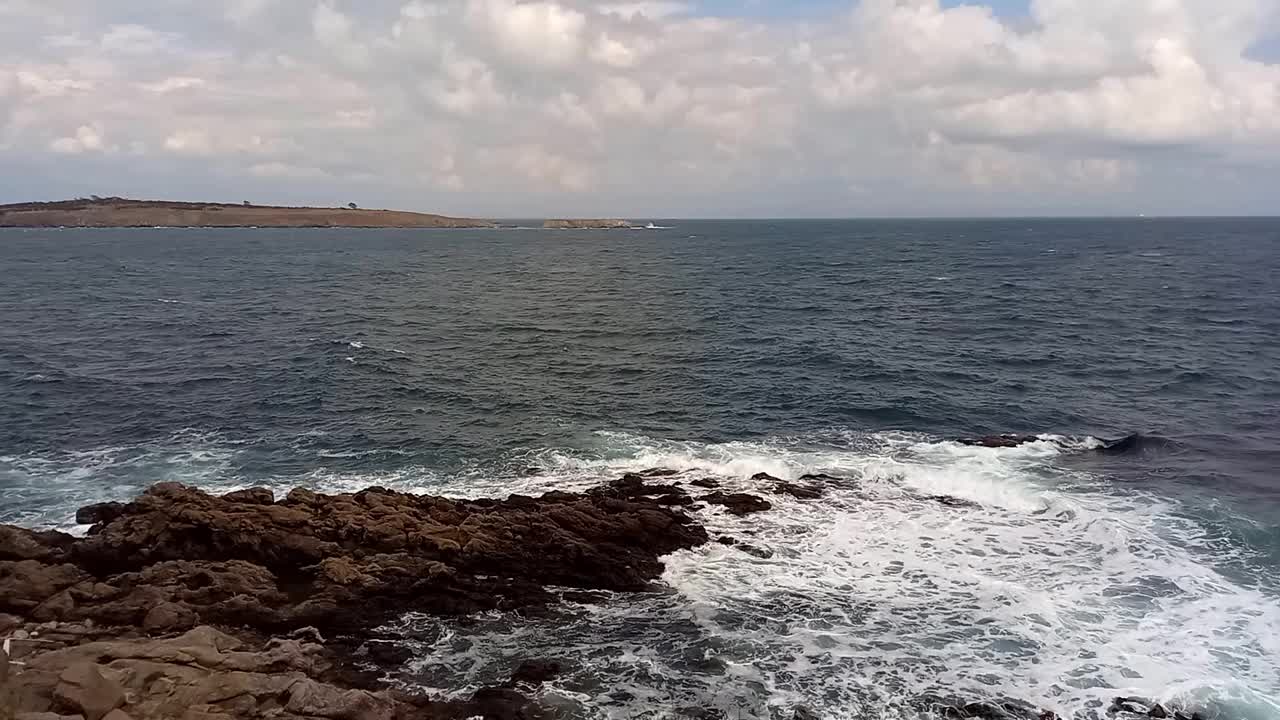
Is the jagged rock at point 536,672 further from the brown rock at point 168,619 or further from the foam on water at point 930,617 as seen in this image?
the brown rock at point 168,619

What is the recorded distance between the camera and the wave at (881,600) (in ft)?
58.2

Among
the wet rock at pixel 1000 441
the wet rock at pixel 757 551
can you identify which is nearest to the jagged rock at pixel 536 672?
the wet rock at pixel 757 551

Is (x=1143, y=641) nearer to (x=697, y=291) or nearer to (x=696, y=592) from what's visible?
(x=696, y=592)

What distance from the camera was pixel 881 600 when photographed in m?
21.5

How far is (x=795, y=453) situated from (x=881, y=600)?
12.1 meters

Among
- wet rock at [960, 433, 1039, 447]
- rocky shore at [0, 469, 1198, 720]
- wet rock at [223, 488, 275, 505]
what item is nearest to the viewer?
rocky shore at [0, 469, 1198, 720]

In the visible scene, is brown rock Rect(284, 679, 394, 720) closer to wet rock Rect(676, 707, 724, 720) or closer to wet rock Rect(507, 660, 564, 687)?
wet rock Rect(507, 660, 564, 687)

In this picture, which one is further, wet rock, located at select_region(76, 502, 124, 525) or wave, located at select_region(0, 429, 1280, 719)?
wet rock, located at select_region(76, 502, 124, 525)

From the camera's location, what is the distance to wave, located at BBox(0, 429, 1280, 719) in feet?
58.2

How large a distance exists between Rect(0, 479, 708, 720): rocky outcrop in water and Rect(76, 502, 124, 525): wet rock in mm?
79

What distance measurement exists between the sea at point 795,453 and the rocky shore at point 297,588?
91 centimetres

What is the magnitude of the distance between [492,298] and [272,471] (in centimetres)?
5832


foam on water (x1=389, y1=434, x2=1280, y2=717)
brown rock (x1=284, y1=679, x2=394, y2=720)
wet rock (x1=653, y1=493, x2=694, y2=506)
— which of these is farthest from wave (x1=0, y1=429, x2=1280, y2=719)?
brown rock (x1=284, y1=679, x2=394, y2=720)

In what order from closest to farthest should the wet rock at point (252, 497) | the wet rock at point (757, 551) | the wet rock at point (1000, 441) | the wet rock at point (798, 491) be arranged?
the wet rock at point (757, 551)
the wet rock at point (252, 497)
the wet rock at point (798, 491)
the wet rock at point (1000, 441)
